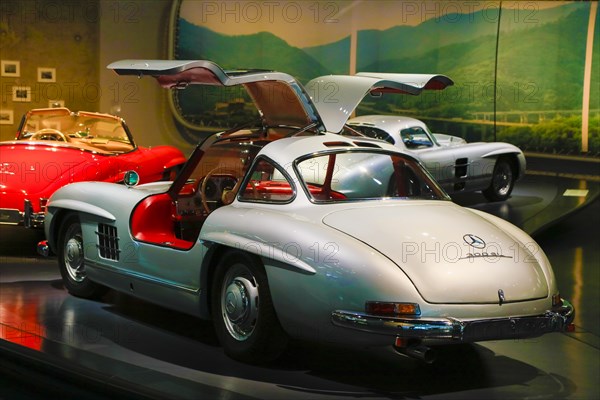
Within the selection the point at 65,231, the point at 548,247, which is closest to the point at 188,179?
the point at 65,231

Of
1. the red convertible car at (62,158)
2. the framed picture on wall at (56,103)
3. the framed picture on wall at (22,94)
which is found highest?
the framed picture on wall at (22,94)

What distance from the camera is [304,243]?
14.9 ft

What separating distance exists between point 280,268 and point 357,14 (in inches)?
234

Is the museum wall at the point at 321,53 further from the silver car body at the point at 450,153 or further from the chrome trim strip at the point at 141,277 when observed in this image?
the chrome trim strip at the point at 141,277

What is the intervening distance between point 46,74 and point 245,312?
651cm

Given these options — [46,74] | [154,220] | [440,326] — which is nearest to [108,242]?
[154,220]

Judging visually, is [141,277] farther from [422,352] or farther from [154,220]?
[422,352]

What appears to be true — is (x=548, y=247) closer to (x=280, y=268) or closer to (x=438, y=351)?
(x=438, y=351)

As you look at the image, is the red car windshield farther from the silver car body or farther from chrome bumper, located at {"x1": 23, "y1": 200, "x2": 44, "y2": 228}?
the silver car body

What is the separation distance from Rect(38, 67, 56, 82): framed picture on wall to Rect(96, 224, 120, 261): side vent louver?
5017mm

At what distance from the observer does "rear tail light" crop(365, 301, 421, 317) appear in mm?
4316

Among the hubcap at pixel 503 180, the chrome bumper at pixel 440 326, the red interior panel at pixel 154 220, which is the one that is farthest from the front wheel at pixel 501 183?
the chrome bumper at pixel 440 326

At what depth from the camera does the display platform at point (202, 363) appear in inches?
178

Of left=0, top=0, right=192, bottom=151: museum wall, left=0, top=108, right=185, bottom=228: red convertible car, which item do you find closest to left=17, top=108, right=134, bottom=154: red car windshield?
left=0, top=108, right=185, bottom=228: red convertible car
